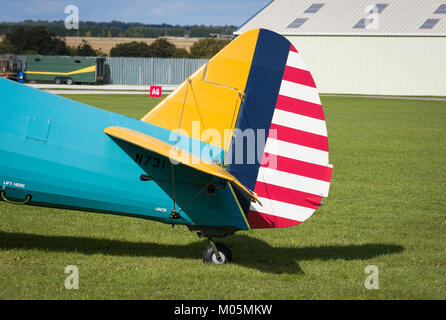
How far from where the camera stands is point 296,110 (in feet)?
21.4

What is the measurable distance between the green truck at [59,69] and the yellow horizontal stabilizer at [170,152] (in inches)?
2204

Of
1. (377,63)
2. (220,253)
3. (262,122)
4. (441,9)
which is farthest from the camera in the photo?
(441,9)

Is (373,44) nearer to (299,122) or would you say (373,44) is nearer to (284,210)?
(299,122)

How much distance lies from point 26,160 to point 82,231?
2.58 metres

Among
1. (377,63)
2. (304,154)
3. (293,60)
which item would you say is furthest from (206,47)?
(304,154)

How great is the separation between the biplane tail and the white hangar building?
4889 cm

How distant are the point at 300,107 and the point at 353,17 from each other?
53.7 meters

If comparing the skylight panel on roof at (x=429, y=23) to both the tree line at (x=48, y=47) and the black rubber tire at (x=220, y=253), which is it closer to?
the tree line at (x=48, y=47)

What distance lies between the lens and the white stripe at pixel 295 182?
21.1 ft

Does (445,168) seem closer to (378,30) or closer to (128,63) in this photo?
(378,30)

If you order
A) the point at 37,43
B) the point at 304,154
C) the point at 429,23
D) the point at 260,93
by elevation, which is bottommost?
the point at 304,154

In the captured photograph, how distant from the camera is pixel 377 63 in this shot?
5500cm

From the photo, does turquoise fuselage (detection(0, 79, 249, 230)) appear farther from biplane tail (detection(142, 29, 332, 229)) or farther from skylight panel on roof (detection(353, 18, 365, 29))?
skylight panel on roof (detection(353, 18, 365, 29))

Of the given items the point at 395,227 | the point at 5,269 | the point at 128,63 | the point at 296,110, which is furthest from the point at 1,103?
the point at 128,63
